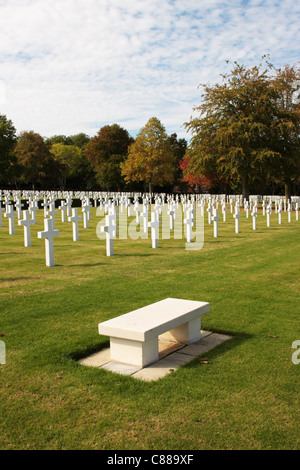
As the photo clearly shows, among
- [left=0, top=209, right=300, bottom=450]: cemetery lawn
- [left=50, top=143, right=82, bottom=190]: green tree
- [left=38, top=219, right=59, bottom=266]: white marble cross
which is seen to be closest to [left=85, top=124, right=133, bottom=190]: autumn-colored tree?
[left=50, top=143, right=82, bottom=190]: green tree

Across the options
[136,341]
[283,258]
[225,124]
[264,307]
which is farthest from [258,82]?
[136,341]

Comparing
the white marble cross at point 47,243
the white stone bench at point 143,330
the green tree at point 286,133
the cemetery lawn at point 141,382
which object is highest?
the green tree at point 286,133

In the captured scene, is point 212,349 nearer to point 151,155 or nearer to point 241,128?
point 241,128

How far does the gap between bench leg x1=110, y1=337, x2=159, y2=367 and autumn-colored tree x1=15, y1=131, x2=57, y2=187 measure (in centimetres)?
6047

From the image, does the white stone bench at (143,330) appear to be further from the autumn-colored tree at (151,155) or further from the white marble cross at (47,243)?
the autumn-colored tree at (151,155)

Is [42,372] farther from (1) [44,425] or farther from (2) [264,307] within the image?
(2) [264,307]

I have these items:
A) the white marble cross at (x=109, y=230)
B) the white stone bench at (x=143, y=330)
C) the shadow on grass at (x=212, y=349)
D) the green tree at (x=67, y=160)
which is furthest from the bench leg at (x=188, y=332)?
the green tree at (x=67, y=160)

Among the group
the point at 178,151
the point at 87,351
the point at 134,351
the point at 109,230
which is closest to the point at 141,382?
the point at 134,351

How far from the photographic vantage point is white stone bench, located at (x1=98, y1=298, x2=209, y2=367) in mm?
4273

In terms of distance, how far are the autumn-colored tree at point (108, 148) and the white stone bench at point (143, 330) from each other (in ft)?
193

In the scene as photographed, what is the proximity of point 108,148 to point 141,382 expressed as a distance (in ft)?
208

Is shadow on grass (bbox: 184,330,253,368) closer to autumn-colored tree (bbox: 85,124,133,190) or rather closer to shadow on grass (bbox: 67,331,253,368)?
shadow on grass (bbox: 67,331,253,368)

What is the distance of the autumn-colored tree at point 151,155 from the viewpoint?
5184 cm
